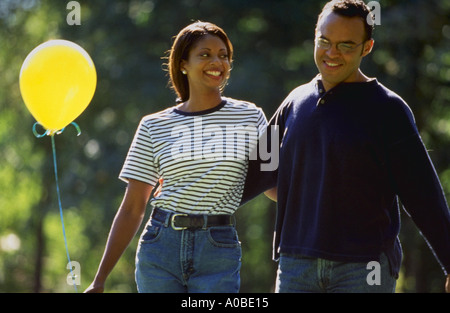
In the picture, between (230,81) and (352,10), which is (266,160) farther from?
(230,81)

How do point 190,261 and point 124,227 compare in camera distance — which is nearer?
point 190,261

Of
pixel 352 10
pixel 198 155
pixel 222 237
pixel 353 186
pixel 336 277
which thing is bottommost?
pixel 336 277

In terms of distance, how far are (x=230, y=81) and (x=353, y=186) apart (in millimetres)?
7409

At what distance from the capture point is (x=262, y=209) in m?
14.2

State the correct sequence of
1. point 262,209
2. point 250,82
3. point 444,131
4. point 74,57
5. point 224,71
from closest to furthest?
point 224,71 < point 74,57 < point 250,82 < point 444,131 < point 262,209

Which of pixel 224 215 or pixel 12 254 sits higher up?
pixel 224 215

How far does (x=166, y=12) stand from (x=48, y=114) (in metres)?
7.11

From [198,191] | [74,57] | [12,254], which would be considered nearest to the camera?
[198,191]

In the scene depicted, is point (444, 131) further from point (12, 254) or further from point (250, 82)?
point (12, 254)

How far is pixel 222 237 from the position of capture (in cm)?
330

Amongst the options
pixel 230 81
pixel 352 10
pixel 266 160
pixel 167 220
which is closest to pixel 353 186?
pixel 266 160

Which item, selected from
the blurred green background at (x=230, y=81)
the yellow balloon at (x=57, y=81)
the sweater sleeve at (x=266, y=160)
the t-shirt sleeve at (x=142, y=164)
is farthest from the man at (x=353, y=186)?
the blurred green background at (x=230, y=81)
